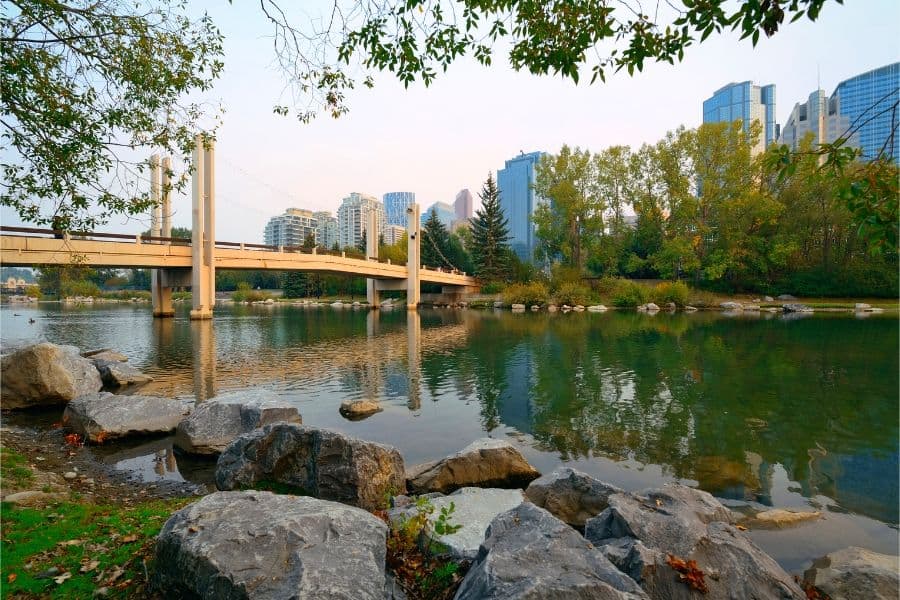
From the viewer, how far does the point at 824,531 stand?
14.9ft

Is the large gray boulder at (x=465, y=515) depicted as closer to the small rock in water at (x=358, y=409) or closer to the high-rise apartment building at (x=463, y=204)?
the small rock in water at (x=358, y=409)

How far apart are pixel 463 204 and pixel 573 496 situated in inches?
6183

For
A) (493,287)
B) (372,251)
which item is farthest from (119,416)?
(493,287)

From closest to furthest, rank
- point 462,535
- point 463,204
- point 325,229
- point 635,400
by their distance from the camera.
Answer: point 462,535
point 635,400
point 325,229
point 463,204

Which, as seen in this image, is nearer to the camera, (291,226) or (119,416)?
(119,416)

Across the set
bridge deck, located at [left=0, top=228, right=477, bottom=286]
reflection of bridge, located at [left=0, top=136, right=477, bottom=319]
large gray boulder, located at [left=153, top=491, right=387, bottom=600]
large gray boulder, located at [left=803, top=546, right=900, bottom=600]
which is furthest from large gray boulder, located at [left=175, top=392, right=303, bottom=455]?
reflection of bridge, located at [left=0, top=136, right=477, bottom=319]

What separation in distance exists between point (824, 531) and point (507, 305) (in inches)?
1650

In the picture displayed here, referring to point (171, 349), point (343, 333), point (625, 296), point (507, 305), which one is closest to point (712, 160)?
point (625, 296)

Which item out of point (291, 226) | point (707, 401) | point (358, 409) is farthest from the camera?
point (291, 226)

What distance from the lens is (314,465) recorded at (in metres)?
4.46

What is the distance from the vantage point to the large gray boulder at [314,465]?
173 inches

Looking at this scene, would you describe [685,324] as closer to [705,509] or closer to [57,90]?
[705,509]

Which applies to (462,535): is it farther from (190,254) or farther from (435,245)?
(435,245)

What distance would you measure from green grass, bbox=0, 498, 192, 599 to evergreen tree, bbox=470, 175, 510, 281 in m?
A: 51.5
